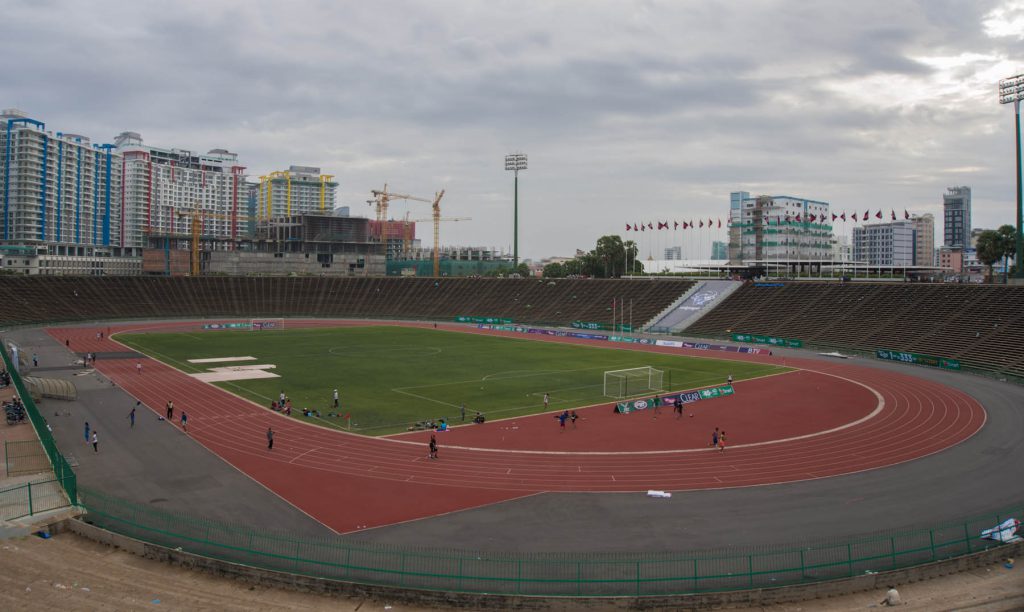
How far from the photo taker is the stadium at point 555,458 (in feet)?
65.7

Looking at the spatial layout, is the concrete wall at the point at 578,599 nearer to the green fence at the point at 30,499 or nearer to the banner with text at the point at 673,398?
the green fence at the point at 30,499

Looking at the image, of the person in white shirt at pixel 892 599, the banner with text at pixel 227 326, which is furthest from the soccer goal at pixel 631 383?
the banner with text at pixel 227 326

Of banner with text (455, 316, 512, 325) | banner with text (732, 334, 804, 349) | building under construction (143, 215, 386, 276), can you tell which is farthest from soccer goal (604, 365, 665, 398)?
building under construction (143, 215, 386, 276)

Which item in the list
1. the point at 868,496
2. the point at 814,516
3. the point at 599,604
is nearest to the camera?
the point at 599,604

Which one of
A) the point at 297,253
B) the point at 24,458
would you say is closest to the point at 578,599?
the point at 24,458

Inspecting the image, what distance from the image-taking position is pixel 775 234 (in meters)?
157

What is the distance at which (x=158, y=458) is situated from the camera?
31.8 metres

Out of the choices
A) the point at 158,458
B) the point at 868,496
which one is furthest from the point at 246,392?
the point at 868,496

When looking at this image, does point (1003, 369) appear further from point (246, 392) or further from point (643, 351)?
point (246, 392)

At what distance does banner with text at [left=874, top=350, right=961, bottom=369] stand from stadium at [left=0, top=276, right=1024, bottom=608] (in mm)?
192

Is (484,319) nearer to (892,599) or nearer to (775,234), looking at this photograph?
(775,234)

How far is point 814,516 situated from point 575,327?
253 feet

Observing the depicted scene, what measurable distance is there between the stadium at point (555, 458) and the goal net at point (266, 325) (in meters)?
14.7

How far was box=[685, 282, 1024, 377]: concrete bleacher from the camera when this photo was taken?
213 feet
